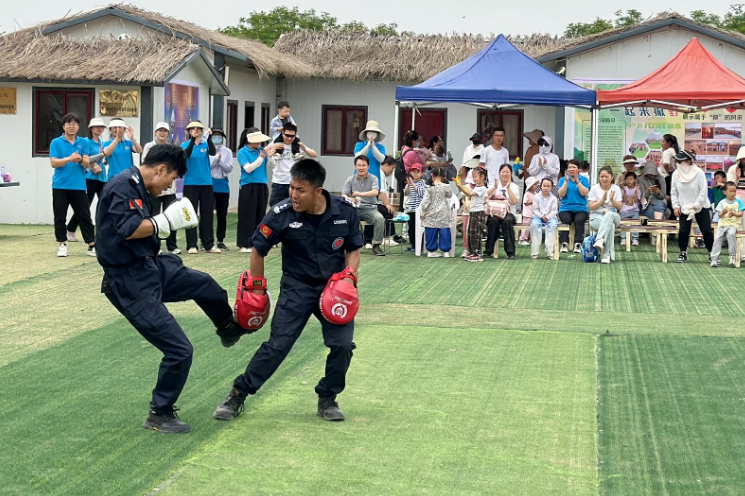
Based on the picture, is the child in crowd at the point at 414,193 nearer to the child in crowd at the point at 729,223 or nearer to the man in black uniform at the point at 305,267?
the child in crowd at the point at 729,223

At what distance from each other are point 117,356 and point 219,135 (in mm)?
8348

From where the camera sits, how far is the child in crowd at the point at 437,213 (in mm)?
16016

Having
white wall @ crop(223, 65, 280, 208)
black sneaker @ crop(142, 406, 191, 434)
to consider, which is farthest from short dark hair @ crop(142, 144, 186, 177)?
white wall @ crop(223, 65, 280, 208)

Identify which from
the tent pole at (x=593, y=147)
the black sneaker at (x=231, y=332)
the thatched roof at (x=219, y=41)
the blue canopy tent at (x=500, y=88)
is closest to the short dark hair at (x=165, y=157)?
the black sneaker at (x=231, y=332)

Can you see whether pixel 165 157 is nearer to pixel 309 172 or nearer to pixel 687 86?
pixel 309 172

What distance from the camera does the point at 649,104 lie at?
764 inches

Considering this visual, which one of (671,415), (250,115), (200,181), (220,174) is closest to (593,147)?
(220,174)

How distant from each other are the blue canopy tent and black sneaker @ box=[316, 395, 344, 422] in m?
11.4

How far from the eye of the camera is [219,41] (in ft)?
75.0

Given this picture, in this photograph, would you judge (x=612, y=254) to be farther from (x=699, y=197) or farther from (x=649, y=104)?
(x=649, y=104)

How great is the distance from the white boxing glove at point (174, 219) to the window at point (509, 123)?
21.4m

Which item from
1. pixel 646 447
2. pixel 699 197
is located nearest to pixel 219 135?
pixel 699 197

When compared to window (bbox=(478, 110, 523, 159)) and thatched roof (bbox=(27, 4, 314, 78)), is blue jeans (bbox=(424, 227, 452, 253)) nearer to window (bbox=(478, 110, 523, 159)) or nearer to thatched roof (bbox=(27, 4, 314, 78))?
thatched roof (bbox=(27, 4, 314, 78))

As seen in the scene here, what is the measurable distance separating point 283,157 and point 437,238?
101 inches
